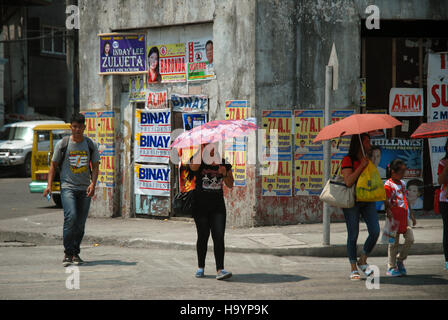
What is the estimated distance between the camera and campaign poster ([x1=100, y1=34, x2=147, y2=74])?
1336cm

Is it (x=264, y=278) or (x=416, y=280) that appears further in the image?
(x=264, y=278)

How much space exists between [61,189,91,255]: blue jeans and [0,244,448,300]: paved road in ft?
1.04

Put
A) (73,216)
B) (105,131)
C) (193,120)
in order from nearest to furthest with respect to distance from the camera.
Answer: (73,216) < (193,120) < (105,131)

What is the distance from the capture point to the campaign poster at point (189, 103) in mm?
12523

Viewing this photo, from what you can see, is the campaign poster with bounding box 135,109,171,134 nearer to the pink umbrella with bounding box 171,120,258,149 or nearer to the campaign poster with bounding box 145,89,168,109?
the campaign poster with bounding box 145,89,168,109

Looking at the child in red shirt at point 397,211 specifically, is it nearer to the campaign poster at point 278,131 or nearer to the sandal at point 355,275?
the sandal at point 355,275

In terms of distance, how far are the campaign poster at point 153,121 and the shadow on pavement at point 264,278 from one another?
18.4 ft

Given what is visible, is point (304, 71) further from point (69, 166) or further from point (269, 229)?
point (69, 166)

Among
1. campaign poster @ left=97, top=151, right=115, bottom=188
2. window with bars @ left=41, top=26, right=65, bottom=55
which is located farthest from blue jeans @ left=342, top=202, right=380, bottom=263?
window with bars @ left=41, top=26, right=65, bottom=55

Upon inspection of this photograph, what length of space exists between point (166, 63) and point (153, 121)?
1.19 meters

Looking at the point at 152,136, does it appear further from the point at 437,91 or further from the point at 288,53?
the point at 437,91

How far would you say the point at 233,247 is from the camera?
977cm

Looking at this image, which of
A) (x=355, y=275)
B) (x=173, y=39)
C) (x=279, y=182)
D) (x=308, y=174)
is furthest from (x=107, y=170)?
(x=355, y=275)

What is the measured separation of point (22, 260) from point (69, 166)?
149cm
